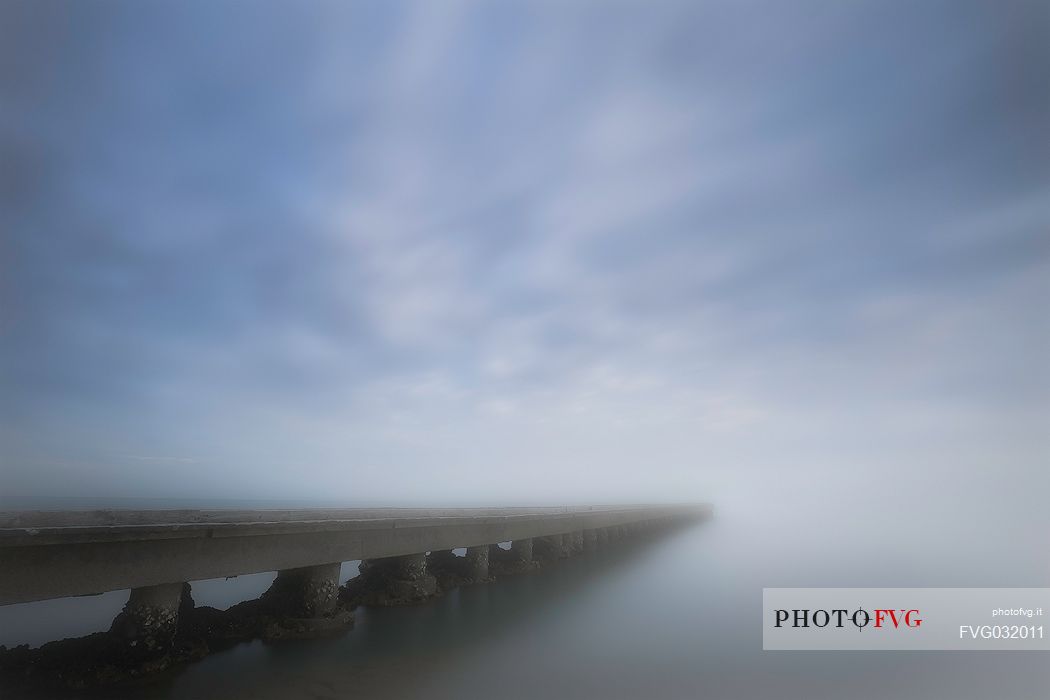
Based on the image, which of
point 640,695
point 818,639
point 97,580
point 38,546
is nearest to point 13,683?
point 97,580

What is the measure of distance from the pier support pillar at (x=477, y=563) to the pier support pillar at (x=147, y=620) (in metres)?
8.94

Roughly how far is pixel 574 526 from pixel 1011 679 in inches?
559

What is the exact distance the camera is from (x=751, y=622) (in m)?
12.1

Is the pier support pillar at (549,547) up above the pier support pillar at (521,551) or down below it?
below

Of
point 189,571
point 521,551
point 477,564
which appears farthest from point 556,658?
point 521,551

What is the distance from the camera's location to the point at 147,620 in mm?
6992

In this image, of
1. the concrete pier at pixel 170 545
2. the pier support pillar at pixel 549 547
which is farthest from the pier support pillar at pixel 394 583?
the pier support pillar at pixel 549 547

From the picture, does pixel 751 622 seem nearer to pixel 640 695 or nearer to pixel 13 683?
pixel 640 695

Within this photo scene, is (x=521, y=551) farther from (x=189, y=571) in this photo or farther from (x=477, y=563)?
(x=189, y=571)

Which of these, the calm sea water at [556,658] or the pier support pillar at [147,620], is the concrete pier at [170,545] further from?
the calm sea water at [556,658]

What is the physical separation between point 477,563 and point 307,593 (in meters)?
6.77

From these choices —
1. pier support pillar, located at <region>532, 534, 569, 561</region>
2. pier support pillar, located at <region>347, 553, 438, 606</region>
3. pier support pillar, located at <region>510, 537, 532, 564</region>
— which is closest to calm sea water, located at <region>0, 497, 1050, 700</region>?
pier support pillar, located at <region>347, 553, 438, 606</region>

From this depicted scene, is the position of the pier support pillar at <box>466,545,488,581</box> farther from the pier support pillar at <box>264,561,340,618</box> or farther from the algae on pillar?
the pier support pillar at <box>264,561,340,618</box>

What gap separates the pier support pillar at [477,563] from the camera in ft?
49.3
